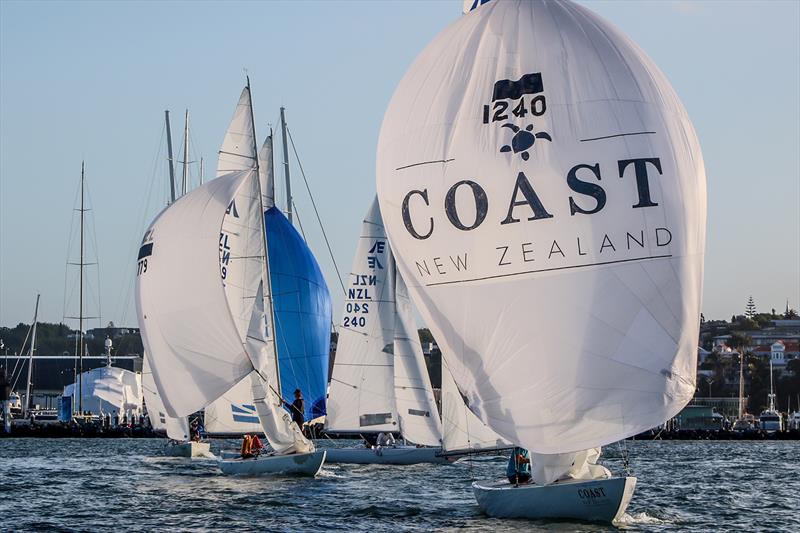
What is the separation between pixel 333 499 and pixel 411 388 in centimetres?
1261

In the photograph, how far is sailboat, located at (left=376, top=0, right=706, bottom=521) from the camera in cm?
2116

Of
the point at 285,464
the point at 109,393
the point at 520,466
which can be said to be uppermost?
the point at 109,393

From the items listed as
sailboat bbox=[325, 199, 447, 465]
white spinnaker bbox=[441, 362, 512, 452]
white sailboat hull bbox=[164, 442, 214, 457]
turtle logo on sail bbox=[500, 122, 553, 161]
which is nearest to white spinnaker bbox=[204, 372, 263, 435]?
sailboat bbox=[325, 199, 447, 465]

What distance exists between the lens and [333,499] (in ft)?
99.5

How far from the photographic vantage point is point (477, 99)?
22.0m

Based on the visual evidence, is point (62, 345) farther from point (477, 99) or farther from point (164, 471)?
point (477, 99)

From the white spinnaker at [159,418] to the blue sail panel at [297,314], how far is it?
8.84m

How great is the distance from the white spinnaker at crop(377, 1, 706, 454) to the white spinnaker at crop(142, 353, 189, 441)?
3065cm

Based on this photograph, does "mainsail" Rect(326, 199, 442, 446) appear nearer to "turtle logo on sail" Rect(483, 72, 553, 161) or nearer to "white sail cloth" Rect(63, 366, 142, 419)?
"turtle logo on sail" Rect(483, 72, 553, 161)

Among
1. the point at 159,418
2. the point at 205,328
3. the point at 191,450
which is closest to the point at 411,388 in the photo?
the point at 191,450

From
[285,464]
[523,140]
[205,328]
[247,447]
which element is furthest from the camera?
[247,447]

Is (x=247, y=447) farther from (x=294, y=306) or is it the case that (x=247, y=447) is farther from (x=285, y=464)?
(x=294, y=306)

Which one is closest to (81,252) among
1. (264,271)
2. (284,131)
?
(284,131)

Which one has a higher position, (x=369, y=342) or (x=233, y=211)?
(x=233, y=211)
